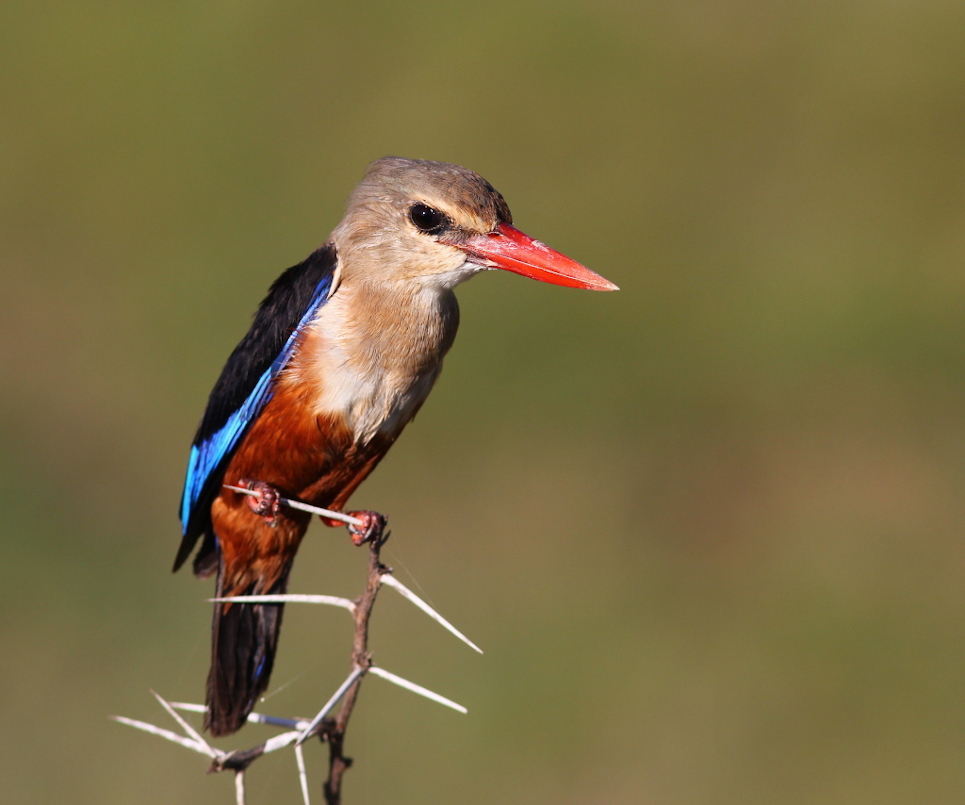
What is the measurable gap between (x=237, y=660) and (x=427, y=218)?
1.47 metres

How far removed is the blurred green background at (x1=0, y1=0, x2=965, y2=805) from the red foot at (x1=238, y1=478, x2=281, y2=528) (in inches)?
83.8

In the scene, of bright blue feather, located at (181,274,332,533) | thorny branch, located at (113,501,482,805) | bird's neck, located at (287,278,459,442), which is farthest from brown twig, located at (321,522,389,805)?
bright blue feather, located at (181,274,332,533)

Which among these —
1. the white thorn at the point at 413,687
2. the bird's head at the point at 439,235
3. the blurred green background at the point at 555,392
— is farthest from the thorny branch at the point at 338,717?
the blurred green background at the point at 555,392

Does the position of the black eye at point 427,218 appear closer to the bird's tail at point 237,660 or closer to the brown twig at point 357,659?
the brown twig at point 357,659

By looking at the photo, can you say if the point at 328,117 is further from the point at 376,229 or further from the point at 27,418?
A: the point at 376,229

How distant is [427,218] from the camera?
3139mm

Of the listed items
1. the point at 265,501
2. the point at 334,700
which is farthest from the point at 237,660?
the point at 334,700

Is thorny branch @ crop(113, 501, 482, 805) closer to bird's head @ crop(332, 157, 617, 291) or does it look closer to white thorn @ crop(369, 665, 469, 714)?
white thorn @ crop(369, 665, 469, 714)

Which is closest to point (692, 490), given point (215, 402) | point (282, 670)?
point (282, 670)

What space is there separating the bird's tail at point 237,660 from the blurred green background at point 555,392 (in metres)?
1.65

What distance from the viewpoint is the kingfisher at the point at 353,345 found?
3.11 metres

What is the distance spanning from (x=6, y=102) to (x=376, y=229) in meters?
6.48

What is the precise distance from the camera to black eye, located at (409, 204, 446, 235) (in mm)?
3123

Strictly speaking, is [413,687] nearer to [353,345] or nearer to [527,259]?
A: [353,345]
